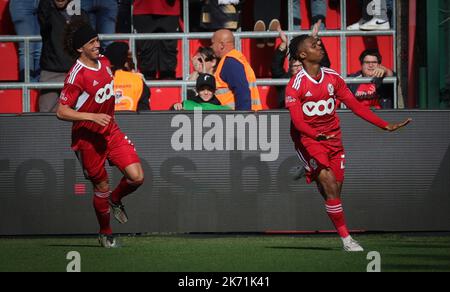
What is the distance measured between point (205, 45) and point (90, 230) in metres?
4.47

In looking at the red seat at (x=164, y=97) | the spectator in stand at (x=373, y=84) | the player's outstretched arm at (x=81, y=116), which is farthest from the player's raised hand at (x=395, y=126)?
the red seat at (x=164, y=97)

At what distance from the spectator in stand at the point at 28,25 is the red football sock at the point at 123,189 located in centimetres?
527

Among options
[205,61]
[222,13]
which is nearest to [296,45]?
[205,61]

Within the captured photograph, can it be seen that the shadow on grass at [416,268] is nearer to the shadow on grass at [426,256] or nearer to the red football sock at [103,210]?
the shadow on grass at [426,256]

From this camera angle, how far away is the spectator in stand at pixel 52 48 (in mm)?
16969

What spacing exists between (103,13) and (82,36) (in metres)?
5.06

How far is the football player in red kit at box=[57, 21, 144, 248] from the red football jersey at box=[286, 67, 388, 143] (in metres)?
1.86

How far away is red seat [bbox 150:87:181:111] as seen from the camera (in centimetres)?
1756

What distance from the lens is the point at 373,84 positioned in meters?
16.6

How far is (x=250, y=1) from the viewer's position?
17984mm

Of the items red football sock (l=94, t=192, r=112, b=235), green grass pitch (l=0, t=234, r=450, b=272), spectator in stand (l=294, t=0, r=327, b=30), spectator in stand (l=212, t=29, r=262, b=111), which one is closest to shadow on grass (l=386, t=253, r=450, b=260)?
green grass pitch (l=0, t=234, r=450, b=272)

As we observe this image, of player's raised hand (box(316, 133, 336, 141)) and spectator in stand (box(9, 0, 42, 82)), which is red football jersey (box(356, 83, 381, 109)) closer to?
player's raised hand (box(316, 133, 336, 141))
